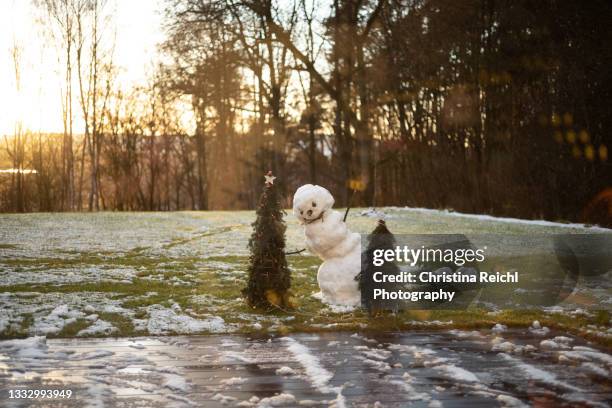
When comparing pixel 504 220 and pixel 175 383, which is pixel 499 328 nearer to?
pixel 175 383

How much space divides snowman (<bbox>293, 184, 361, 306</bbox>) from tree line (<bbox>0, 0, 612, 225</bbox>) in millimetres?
11309

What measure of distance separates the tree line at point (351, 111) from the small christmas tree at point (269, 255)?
1189cm

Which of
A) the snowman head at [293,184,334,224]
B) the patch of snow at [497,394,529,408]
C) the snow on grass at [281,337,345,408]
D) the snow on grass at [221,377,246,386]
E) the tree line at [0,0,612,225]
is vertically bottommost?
the patch of snow at [497,394,529,408]

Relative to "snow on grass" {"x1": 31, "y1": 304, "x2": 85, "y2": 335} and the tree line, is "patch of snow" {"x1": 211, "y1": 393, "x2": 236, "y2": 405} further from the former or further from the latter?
the tree line

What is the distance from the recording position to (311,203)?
20.9ft

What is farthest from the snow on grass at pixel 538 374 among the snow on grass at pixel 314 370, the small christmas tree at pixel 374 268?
the small christmas tree at pixel 374 268

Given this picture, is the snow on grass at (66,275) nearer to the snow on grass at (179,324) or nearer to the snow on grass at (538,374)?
the snow on grass at (179,324)

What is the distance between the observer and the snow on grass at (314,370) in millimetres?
3903

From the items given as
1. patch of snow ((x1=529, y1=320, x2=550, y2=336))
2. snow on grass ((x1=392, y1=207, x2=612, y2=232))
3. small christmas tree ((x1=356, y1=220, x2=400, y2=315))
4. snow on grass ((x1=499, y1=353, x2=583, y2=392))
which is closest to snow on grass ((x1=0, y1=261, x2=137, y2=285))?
small christmas tree ((x1=356, y1=220, x2=400, y2=315))

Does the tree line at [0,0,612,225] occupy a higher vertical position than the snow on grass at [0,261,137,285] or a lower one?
higher

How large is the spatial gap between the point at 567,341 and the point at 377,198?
26259mm

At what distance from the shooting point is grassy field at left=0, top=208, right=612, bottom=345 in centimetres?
582

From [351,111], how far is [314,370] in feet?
85.8

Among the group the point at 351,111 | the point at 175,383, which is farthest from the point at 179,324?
the point at 351,111
